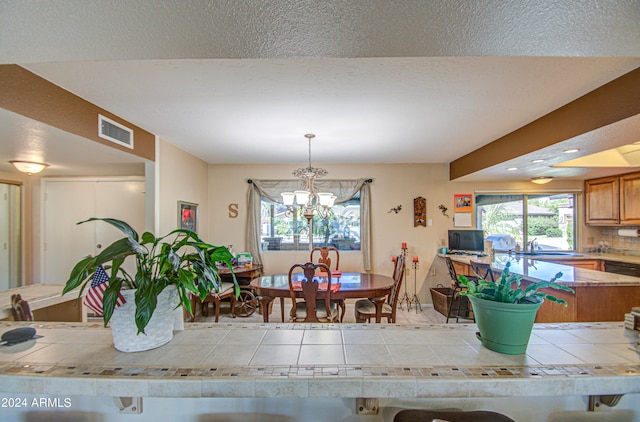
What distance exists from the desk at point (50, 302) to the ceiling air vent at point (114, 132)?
131 cm

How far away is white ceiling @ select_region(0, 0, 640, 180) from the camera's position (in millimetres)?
986

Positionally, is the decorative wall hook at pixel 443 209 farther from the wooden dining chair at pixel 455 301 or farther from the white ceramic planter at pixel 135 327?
the white ceramic planter at pixel 135 327

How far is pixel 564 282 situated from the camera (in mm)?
2363

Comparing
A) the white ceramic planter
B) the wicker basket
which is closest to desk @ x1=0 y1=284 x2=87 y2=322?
the white ceramic planter

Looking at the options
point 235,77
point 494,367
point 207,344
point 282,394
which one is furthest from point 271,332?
point 235,77

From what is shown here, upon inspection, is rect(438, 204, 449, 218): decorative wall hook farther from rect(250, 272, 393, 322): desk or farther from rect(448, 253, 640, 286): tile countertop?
rect(250, 272, 393, 322): desk

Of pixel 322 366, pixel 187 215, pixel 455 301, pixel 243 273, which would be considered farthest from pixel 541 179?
pixel 187 215

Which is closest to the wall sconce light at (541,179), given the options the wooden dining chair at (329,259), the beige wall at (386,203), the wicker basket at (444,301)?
the beige wall at (386,203)

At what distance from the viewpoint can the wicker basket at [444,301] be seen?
3916mm

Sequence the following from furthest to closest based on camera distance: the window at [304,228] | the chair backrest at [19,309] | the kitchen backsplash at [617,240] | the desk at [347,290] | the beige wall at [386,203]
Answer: the window at [304,228], the beige wall at [386,203], the kitchen backsplash at [617,240], the desk at [347,290], the chair backrest at [19,309]

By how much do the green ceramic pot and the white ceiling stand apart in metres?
1.03

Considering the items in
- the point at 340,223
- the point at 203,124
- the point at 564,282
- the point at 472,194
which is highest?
the point at 203,124

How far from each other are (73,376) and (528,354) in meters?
1.59

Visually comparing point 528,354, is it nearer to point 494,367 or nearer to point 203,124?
point 494,367
